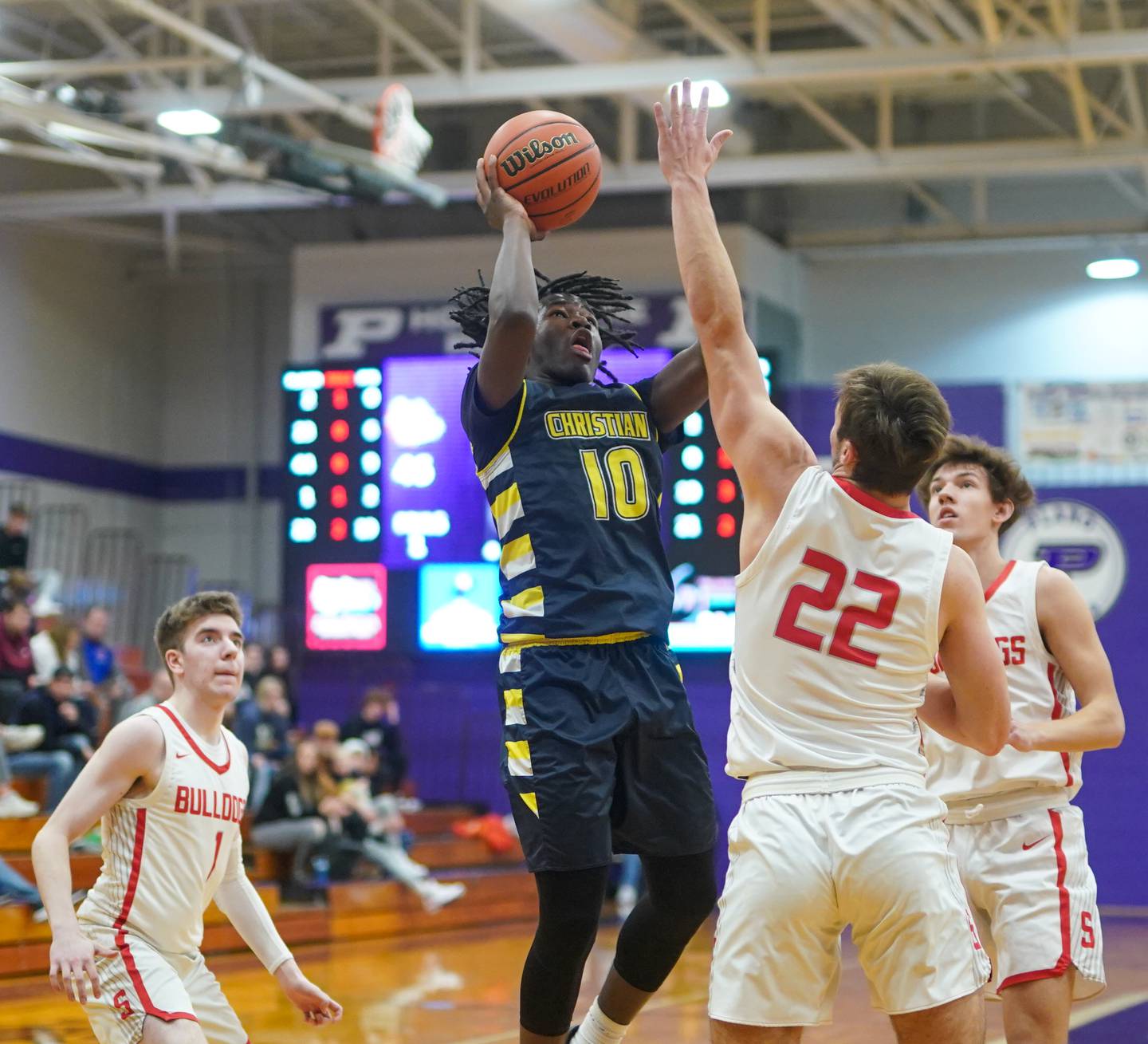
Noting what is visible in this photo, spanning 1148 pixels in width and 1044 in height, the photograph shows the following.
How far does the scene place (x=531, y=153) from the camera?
3941 millimetres

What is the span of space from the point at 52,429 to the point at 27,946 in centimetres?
913

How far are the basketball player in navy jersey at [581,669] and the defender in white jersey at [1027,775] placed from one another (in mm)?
652

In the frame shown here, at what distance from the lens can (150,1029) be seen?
142 inches

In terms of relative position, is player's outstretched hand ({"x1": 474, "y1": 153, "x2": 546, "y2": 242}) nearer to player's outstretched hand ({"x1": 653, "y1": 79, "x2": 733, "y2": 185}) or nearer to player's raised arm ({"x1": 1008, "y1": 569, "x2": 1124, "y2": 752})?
player's outstretched hand ({"x1": 653, "y1": 79, "x2": 733, "y2": 185})

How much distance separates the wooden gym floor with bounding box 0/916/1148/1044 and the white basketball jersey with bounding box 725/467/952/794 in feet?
13.0

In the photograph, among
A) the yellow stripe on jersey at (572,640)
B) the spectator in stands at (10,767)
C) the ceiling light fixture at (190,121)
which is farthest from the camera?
the ceiling light fixture at (190,121)

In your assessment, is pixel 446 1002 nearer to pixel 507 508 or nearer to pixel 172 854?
pixel 172 854

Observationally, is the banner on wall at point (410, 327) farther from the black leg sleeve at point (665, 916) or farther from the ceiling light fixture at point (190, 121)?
the black leg sleeve at point (665, 916)

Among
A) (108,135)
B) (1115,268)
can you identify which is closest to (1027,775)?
(108,135)

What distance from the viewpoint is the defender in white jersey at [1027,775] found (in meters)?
3.76

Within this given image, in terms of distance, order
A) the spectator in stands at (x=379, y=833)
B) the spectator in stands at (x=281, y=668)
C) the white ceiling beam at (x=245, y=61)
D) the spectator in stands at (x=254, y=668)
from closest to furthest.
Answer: the white ceiling beam at (x=245, y=61)
the spectator in stands at (x=379, y=833)
the spectator in stands at (x=254, y=668)
the spectator in stands at (x=281, y=668)

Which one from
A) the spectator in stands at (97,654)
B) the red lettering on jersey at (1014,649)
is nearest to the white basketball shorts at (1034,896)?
the red lettering on jersey at (1014,649)

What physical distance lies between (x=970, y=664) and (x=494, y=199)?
157 centimetres

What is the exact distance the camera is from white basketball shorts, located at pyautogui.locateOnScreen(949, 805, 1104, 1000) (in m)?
3.77
